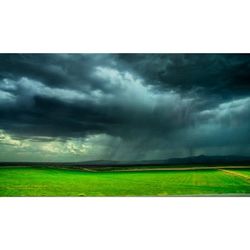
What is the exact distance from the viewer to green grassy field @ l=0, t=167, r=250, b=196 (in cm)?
677

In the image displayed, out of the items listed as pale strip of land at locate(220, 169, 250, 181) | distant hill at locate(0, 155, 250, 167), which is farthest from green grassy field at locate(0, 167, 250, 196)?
distant hill at locate(0, 155, 250, 167)

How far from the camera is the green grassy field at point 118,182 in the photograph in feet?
22.2

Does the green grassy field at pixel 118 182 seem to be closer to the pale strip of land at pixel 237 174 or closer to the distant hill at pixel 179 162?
the pale strip of land at pixel 237 174

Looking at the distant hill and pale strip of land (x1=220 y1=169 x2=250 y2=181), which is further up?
the distant hill

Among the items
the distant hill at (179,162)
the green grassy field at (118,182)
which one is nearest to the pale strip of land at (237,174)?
the green grassy field at (118,182)

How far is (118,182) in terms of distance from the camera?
699 cm

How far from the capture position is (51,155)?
23.0ft

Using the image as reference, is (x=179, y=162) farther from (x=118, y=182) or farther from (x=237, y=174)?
(x=118, y=182)

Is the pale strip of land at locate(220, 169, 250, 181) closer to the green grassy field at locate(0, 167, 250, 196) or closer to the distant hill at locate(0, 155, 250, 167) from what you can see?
the green grassy field at locate(0, 167, 250, 196)

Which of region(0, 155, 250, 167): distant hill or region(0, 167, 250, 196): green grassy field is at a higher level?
region(0, 155, 250, 167): distant hill
